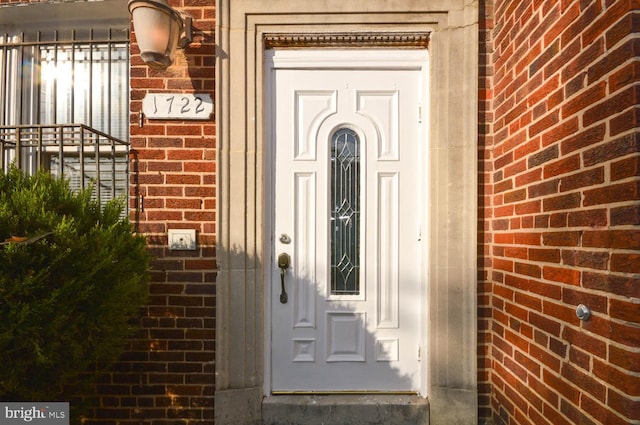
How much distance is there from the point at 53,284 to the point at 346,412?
6.34ft

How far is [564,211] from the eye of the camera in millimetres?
1793

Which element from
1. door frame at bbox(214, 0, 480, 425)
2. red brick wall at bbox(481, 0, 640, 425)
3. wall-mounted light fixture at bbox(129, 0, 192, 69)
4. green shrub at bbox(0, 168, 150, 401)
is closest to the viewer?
red brick wall at bbox(481, 0, 640, 425)

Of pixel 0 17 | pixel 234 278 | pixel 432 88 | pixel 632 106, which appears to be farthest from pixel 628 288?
pixel 0 17

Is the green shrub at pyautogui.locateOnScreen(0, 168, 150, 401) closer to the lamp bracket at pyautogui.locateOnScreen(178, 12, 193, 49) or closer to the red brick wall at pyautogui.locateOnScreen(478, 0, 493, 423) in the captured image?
the lamp bracket at pyautogui.locateOnScreen(178, 12, 193, 49)

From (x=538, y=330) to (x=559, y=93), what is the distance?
4.05 feet

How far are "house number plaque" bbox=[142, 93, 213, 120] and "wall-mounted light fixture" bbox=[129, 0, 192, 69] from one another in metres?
0.25

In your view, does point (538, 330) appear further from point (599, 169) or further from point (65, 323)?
point (65, 323)

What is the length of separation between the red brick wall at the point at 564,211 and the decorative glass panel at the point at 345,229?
2.95ft

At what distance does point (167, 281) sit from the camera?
8.53 ft

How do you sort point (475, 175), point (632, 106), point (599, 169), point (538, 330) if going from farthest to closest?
point (475, 175)
point (538, 330)
point (599, 169)
point (632, 106)

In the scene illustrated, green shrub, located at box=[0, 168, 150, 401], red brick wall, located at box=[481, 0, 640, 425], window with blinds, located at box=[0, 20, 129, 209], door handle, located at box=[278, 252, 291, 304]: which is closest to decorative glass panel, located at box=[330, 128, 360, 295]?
door handle, located at box=[278, 252, 291, 304]

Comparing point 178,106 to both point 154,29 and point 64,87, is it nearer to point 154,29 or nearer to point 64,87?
point 154,29

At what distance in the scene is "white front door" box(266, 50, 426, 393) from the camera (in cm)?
266

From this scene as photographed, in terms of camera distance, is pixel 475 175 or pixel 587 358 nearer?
pixel 587 358
